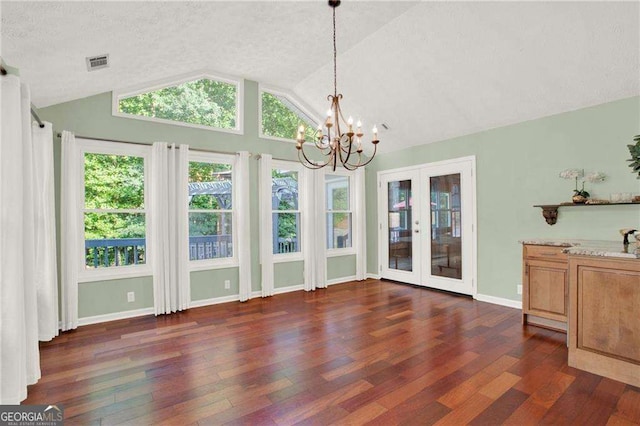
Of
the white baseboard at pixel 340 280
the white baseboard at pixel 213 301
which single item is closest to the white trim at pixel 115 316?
the white baseboard at pixel 213 301

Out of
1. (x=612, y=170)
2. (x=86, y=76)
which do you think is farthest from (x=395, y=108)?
(x=86, y=76)

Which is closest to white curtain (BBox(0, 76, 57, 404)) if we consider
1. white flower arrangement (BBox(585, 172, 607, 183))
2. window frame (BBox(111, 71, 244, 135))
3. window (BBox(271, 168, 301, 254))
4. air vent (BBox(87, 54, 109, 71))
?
air vent (BBox(87, 54, 109, 71))

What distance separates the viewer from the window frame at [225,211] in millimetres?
4688

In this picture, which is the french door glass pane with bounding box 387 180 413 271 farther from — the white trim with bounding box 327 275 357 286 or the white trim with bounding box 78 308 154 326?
the white trim with bounding box 78 308 154 326

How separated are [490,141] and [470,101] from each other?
0.74m

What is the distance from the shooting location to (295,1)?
9.87ft

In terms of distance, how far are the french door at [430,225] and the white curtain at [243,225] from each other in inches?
107

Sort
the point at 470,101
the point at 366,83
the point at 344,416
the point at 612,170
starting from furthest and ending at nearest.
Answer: the point at 366,83
the point at 470,101
the point at 612,170
the point at 344,416

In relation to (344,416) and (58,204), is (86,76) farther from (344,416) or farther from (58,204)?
(344,416)

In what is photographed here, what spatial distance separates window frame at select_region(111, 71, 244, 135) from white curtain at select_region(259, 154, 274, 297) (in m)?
0.65

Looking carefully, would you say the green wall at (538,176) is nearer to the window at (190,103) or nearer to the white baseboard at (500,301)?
the white baseboard at (500,301)

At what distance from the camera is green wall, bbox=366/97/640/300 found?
3559 mm

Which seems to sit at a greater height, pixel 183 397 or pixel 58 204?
pixel 58 204

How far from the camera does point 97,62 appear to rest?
120 inches
